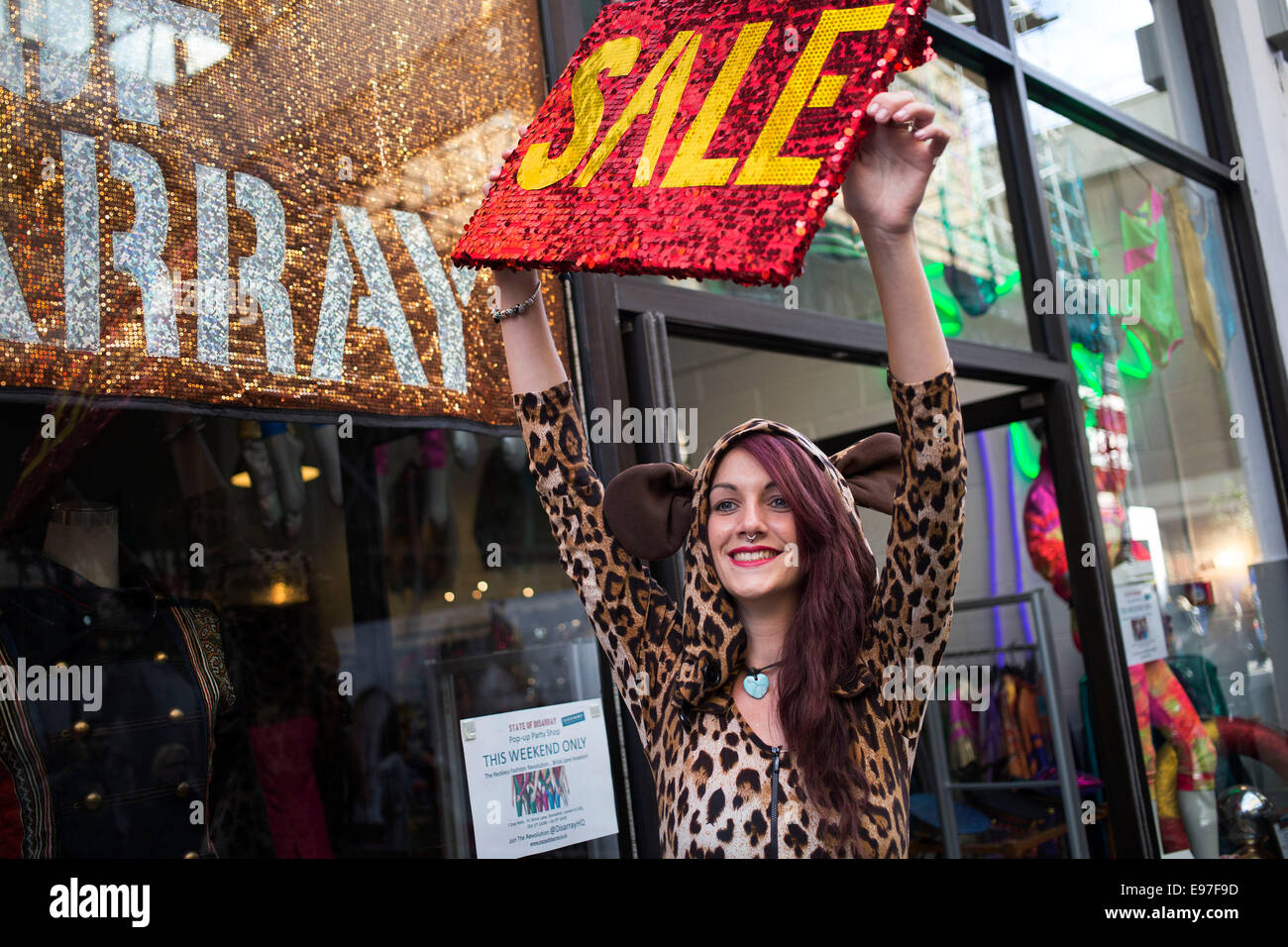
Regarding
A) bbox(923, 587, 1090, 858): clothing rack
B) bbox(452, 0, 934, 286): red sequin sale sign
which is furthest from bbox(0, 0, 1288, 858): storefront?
bbox(452, 0, 934, 286): red sequin sale sign

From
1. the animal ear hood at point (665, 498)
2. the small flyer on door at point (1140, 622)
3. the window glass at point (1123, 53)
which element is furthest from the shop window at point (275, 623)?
the window glass at point (1123, 53)

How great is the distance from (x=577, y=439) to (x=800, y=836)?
576 mm

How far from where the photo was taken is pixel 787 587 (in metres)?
1.32

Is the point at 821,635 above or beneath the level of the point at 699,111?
beneath

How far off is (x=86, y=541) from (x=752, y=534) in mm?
1010

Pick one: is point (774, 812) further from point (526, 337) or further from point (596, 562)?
point (526, 337)

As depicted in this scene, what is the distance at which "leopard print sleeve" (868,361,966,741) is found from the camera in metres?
1.21

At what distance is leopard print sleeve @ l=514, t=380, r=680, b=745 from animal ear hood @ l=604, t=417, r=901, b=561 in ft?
0.14

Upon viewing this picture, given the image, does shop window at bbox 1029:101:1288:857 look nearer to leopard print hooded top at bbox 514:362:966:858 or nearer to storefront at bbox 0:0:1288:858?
storefront at bbox 0:0:1288:858

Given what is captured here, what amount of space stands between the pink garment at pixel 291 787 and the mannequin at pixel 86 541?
0.35m

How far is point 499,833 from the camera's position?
6.42 ft

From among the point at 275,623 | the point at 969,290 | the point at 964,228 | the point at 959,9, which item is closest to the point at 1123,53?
the point at 959,9

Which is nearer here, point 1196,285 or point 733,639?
point 733,639

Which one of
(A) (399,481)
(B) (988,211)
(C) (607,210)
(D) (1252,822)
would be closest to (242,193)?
(A) (399,481)
